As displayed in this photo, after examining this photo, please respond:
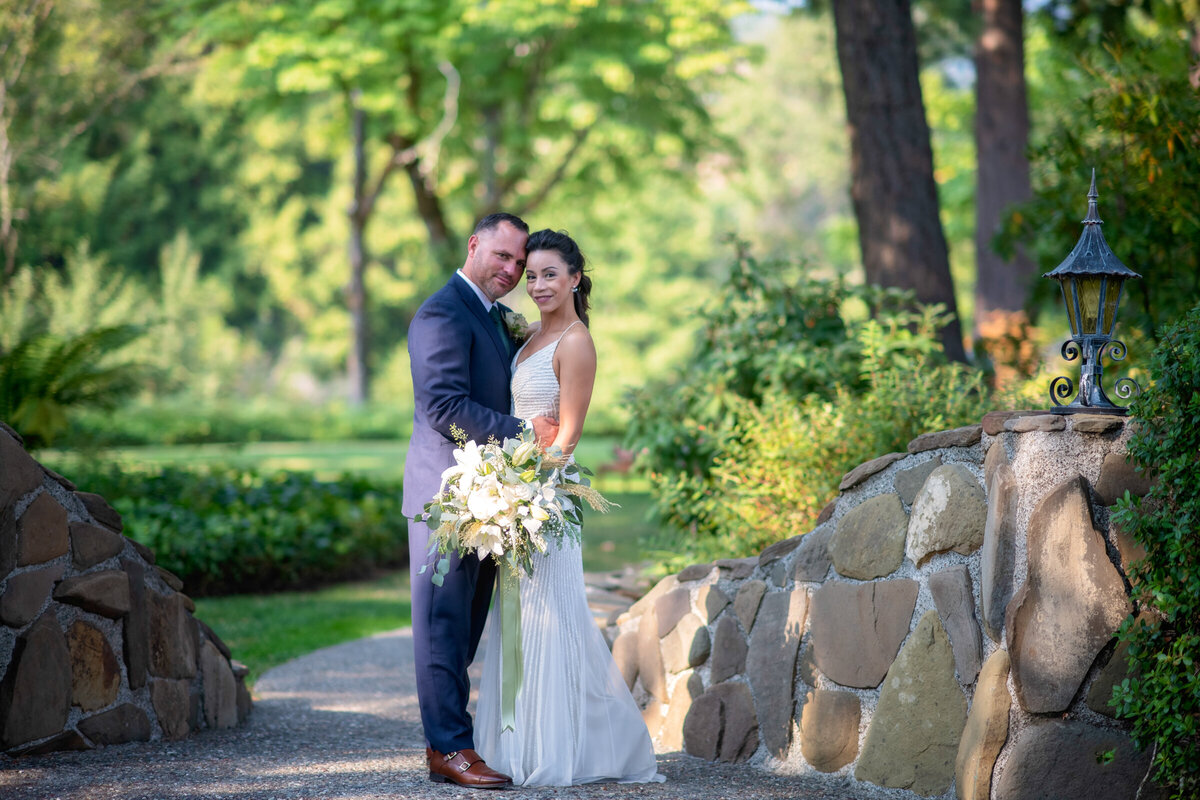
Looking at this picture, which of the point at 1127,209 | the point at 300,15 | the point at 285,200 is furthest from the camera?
the point at 285,200

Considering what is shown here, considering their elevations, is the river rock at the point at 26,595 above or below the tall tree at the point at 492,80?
below

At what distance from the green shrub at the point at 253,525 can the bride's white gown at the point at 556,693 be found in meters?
5.04

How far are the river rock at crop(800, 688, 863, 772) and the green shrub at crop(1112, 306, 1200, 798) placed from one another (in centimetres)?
108

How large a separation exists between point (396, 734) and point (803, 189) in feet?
149

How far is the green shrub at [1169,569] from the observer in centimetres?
309

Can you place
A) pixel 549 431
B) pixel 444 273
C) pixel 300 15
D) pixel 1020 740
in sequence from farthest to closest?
pixel 444 273 < pixel 300 15 < pixel 549 431 < pixel 1020 740

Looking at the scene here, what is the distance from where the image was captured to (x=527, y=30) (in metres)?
17.0

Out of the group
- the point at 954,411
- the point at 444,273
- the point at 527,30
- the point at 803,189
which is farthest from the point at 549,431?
the point at 803,189

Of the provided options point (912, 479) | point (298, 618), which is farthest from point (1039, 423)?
point (298, 618)

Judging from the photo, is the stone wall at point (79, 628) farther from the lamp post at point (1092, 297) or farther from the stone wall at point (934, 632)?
the lamp post at point (1092, 297)

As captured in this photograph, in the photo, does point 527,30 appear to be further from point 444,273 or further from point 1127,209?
point 1127,209

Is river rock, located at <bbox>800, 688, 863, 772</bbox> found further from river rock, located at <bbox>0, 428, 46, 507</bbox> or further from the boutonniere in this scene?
river rock, located at <bbox>0, 428, 46, 507</bbox>

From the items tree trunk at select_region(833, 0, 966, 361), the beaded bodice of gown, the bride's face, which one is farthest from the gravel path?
tree trunk at select_region(833, 0, 966, 361)

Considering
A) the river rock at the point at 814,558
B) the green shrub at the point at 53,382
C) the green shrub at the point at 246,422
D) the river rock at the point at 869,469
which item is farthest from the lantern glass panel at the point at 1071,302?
the green shrub at the point at 246,422
